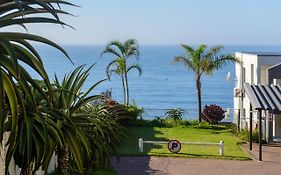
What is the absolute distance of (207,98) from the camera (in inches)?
3233

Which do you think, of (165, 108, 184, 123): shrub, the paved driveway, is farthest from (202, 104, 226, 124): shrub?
the paved driveway

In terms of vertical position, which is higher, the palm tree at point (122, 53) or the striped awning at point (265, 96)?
the palm tree at point (122, 53)

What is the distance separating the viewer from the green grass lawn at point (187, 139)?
20547mm

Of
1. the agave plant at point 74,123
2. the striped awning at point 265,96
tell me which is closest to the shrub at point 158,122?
the striped awning at point 265,96

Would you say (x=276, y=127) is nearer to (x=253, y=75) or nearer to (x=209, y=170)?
(x=253, y=75)

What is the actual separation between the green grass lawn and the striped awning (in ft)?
6.59

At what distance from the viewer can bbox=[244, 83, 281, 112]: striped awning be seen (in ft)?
67.2

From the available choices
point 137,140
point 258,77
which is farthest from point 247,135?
point 137,140

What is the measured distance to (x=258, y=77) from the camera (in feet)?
89.6

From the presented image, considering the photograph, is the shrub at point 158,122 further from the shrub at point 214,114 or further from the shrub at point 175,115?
the shrub at point 214,114

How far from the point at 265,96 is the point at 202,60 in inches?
456

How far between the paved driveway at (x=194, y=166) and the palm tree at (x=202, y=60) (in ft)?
43.3

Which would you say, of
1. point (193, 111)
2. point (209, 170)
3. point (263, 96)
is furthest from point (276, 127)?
point (193, 111)

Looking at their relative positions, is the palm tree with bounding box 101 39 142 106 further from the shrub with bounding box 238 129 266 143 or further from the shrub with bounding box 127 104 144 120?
the shrub with bounding box 238 129 266 143
